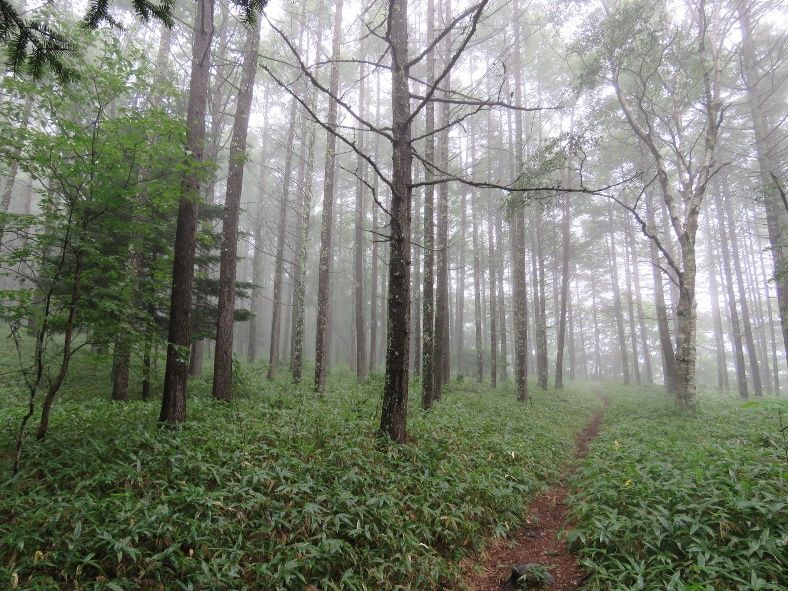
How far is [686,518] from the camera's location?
156 inches

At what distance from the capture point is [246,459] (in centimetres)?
520

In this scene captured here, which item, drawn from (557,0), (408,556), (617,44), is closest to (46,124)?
(408,556)

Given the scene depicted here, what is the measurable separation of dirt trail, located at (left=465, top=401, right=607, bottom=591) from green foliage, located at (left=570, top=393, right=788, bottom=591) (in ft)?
0.77

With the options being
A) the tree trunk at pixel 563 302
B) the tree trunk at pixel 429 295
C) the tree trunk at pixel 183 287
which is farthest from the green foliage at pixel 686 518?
the tree trunk at pixel 563 302

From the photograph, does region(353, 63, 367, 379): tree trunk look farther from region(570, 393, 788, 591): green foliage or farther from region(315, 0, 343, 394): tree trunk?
region(570, 393, 788, 591): green foliage

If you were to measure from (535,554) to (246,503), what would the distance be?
3394 mm

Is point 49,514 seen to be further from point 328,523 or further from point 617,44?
point 617,44

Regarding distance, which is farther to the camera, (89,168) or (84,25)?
(89,168)

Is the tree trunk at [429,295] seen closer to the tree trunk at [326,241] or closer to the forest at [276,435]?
the forest at [276,435]

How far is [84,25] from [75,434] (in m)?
5.16

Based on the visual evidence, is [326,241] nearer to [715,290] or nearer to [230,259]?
[230,259]

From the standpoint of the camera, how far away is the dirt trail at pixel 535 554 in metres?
3.99

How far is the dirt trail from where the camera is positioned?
13.1 feet

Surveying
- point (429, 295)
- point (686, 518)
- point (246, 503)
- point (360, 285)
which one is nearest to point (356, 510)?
point (246, 503)
